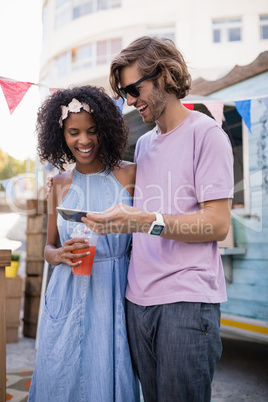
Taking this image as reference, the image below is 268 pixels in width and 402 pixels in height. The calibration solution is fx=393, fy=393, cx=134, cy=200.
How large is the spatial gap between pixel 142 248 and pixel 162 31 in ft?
59.5

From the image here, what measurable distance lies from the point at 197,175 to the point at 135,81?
0.49m

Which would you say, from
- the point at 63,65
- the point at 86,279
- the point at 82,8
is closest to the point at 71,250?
→ the point at 86,279

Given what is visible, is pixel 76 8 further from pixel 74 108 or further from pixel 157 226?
pixel 157 226

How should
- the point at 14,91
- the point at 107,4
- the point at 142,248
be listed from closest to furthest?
the point at 142,248, the point at 14,91, the point at 107,4

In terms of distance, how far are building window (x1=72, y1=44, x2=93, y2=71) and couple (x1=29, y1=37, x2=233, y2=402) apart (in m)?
18.8

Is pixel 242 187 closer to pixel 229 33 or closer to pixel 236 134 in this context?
pixel 236 134

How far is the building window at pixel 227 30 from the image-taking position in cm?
1755

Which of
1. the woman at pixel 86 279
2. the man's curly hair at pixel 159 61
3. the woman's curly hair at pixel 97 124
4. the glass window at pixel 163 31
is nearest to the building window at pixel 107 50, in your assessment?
the glass window at pixel 163 31

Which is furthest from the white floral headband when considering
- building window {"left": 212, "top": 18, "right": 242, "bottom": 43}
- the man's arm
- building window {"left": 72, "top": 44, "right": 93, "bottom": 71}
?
building window {"left": 72, "top": 44, "right": 93, "bottom": 71}

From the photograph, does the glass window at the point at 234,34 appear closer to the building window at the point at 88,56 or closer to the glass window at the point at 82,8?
the building window at the point at 88,56

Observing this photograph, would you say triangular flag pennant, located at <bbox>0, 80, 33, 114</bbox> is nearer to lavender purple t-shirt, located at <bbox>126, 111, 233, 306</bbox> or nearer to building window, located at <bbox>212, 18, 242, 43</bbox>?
lavender purple t-shirt, located at <bbox>126, 111, 233, 306</bbox>

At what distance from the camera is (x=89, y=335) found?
1.74 m

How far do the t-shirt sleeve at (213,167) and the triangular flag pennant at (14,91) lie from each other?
2.38 metres

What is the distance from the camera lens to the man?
4.74 ft
